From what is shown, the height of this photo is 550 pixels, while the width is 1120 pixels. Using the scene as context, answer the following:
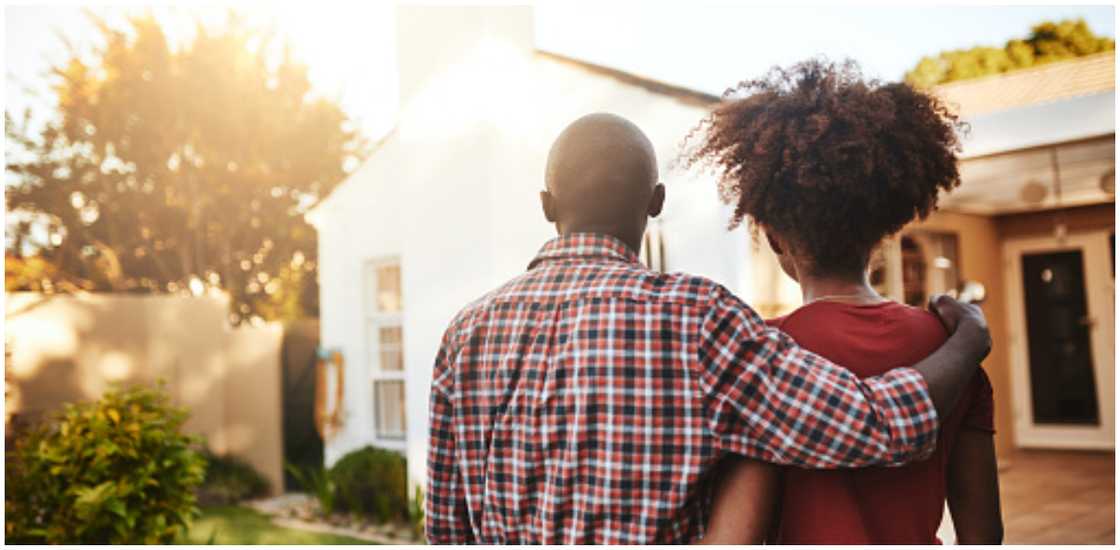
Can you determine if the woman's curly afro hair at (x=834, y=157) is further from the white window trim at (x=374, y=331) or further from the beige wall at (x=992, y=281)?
the beige wall at (x=992, y=281)

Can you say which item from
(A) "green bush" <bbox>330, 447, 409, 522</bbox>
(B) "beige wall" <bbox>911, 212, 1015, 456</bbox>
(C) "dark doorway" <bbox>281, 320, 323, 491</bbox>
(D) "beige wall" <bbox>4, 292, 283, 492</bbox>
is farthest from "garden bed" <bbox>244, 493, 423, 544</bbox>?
(B) "beige wall" <bbox>911, 212, 1015, 456</bbox>

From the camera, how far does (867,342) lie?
1.42 metres

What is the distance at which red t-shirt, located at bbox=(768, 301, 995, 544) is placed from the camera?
139cm

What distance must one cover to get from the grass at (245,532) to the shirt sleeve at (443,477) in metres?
4.73

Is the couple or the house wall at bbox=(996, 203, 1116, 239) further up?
the house wall at bbox=(996, 203, 1116, 239)

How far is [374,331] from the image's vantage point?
8.65m

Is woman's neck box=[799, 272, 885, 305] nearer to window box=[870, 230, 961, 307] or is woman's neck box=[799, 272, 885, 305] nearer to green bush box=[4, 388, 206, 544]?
green bush box=[4, 388, 206, 544]

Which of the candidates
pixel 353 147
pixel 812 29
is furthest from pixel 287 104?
pixel 812 29

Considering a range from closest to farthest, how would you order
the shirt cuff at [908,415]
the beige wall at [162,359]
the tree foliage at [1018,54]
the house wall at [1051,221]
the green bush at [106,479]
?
the shirt cuff at [908,415] < the green bush at [106,479] < the beige wall at [162,359] < the house wall at [1051,221] < the tree foliage at [1018,54]

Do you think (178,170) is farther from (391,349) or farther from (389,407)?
(389,407)

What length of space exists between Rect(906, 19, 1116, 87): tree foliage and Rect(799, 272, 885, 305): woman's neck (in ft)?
53.0

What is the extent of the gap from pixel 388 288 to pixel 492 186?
10.9 feet

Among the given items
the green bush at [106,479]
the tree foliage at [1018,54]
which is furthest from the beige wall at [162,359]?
the tree foliage at [1018,54]

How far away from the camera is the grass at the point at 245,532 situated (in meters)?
6.38
